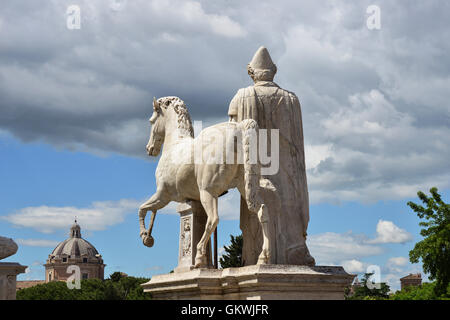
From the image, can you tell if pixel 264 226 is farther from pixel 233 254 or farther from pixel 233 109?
pixel 233 254

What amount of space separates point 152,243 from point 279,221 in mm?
3018

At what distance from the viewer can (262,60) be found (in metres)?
13.9

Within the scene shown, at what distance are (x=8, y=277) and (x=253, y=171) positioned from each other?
31.8 feet

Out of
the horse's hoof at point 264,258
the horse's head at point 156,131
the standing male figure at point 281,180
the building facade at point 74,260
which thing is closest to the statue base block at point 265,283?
the horse's hoof at point 264,258

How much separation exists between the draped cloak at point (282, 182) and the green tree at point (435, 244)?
22.1 metres

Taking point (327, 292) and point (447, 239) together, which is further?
point (447, 239)

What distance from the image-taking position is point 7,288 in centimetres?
1861

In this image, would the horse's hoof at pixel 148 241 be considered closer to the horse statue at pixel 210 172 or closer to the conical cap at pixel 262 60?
the horse statue at pixel 210 172

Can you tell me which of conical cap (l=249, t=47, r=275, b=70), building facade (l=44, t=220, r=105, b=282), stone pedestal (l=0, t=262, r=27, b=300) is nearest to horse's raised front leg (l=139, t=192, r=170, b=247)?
conical cap (l=249, t=47, r=275, b=70)

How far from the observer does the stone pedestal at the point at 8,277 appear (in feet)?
60.6

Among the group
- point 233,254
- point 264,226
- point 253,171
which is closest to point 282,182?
point 253,171
